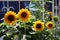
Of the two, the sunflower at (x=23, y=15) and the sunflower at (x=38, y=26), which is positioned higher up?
the sunflower at (x=23, y=15)

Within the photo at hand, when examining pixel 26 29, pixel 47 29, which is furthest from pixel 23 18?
pixel 47 29

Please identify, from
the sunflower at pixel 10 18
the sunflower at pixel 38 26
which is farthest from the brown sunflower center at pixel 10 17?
the sunflower at pixel 38 26

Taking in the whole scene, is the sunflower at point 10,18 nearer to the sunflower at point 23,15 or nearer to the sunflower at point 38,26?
the sunflower at point 23,15

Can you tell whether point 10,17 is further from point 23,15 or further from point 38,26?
point 38,26

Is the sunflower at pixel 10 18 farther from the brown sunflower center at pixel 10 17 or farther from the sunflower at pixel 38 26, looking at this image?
the sunflower at pixel 38 26

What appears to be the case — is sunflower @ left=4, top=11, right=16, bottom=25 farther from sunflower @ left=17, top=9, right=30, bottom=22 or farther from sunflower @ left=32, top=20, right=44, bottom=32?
sunflower @ left=32, top=20, right=44, bottom=32

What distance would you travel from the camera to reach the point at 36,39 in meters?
1.39

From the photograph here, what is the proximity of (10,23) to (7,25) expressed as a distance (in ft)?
0.21

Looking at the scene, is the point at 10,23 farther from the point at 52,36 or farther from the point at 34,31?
the point at 52,36

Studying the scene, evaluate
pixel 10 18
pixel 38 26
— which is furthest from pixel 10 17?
pixel 38 26

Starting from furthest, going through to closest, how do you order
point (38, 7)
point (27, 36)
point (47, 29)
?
point (38, 7) < point (47, 29) < point (27, 36)

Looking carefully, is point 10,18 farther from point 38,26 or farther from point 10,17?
point 38,26

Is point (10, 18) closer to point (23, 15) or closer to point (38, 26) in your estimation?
point (23, 15)

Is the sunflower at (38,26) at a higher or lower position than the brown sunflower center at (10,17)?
lower
